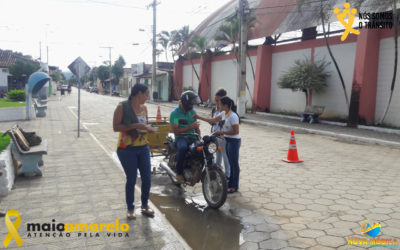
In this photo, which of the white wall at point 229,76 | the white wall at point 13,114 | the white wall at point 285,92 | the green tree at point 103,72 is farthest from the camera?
the green tree at point 103,72

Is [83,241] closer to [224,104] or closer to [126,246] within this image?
[126,246]

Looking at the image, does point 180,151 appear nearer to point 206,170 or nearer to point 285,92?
point 206,170

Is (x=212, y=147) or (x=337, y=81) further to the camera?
(x=337, y=81)

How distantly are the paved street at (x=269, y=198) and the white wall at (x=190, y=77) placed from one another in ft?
70.7

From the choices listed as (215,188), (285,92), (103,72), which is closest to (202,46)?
(285,92)

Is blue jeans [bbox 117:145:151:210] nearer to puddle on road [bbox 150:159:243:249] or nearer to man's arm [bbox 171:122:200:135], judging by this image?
puddle on road [bbox 150:159:243:249]

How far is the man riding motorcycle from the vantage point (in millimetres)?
4746

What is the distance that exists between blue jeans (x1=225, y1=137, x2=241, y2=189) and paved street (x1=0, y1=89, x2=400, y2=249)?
272 mm

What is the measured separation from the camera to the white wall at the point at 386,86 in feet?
41.2

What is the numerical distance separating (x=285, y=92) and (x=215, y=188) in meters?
15.0

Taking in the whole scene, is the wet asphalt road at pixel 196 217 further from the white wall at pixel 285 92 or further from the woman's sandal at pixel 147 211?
the white wall at pixel 285 92

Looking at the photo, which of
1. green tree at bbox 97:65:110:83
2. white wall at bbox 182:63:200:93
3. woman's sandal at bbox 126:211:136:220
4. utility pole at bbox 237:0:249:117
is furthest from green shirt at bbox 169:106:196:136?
green tree at bbox 97:65:110:83

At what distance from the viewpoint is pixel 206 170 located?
4.62 metres

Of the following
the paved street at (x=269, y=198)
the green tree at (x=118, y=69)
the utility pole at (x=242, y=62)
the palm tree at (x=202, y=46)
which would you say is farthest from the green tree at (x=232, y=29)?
the green tree at (x=118, y=69)
